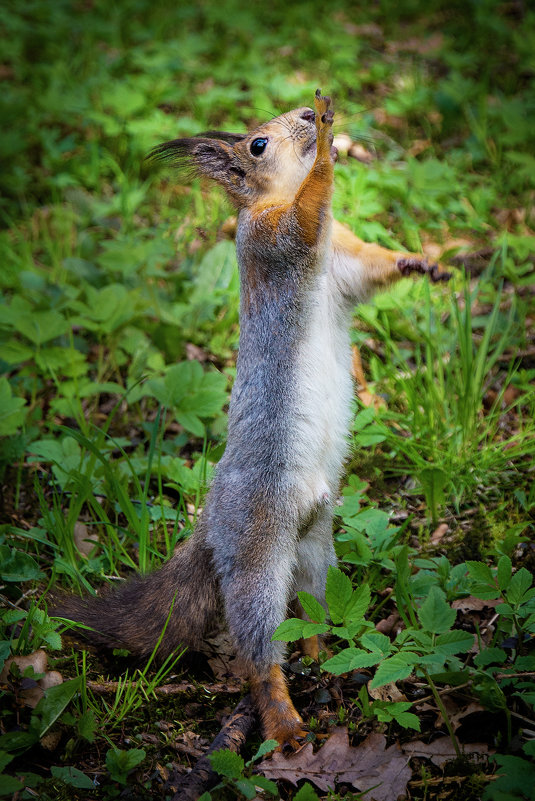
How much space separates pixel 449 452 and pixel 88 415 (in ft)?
6.43

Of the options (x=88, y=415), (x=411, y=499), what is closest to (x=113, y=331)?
(x=88, y=415)

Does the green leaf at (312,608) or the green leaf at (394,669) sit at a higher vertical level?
the green leaf at (312,608)

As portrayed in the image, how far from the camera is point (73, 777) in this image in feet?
7.13

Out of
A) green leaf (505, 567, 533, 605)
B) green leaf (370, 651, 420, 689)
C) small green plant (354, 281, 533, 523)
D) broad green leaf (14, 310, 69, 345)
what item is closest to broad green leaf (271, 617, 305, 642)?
green leaf (370, 651, 420, 689)

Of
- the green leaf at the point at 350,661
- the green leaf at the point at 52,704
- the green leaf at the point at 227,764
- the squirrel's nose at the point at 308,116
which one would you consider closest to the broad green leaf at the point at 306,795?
the green leaf at the point at 227,764

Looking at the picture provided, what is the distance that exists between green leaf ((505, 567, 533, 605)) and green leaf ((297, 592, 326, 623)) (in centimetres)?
59

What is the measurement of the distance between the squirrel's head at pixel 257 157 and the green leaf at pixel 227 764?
1969 millimetres

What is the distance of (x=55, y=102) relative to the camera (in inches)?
239

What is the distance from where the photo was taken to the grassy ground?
91.4 inches

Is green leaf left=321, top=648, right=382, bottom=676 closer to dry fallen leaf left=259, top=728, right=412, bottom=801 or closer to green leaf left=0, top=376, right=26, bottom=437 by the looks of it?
dry fallen leaf left=259, top=728, right=412, bottom=801

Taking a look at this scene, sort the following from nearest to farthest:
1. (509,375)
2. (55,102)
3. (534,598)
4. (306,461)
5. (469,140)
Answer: (534,598) < (306,461) < (509,375) < (469,140) < (55,102)

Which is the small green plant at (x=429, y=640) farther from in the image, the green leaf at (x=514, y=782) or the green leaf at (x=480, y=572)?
the green leaf at (x=514, y=782)

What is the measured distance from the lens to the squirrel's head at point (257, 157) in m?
2.89

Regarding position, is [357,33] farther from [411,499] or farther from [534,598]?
[534,598]
